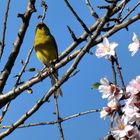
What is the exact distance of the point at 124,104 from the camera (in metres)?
2.26

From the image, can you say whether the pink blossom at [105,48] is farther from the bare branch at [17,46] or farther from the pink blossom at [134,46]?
the bare branch at [17,46]

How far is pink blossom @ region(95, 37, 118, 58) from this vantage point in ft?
7.95

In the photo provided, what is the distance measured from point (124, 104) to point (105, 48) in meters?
0.37

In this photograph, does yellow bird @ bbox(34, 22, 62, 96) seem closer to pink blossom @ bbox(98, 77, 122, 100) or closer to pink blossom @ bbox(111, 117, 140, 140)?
pink blossom @ bbox(98, 77, 122, 100)

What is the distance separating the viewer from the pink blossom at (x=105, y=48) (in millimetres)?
2422

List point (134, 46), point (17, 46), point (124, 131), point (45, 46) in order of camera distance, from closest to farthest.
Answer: point (124, 131) < point (134, 46) < point (17, 46) < point (45, 46)

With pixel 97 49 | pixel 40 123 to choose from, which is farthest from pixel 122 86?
pixel 40 123

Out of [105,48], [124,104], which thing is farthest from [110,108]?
→ [105,48]

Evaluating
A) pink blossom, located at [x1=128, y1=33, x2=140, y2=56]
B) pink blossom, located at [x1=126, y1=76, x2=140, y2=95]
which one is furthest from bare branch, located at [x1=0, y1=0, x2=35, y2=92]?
pink blossom, located at [x1=126, y1=76, x2=140, y2=95]

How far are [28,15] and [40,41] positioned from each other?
421 cm

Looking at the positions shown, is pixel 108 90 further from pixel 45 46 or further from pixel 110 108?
pixel 45 46

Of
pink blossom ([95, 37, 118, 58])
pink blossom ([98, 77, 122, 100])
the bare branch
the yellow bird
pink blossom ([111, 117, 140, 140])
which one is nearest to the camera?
pink blossom ([111, 117, 140, 140])

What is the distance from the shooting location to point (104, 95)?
233cm

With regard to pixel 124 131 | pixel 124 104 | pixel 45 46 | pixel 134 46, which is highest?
pixel 45 46
